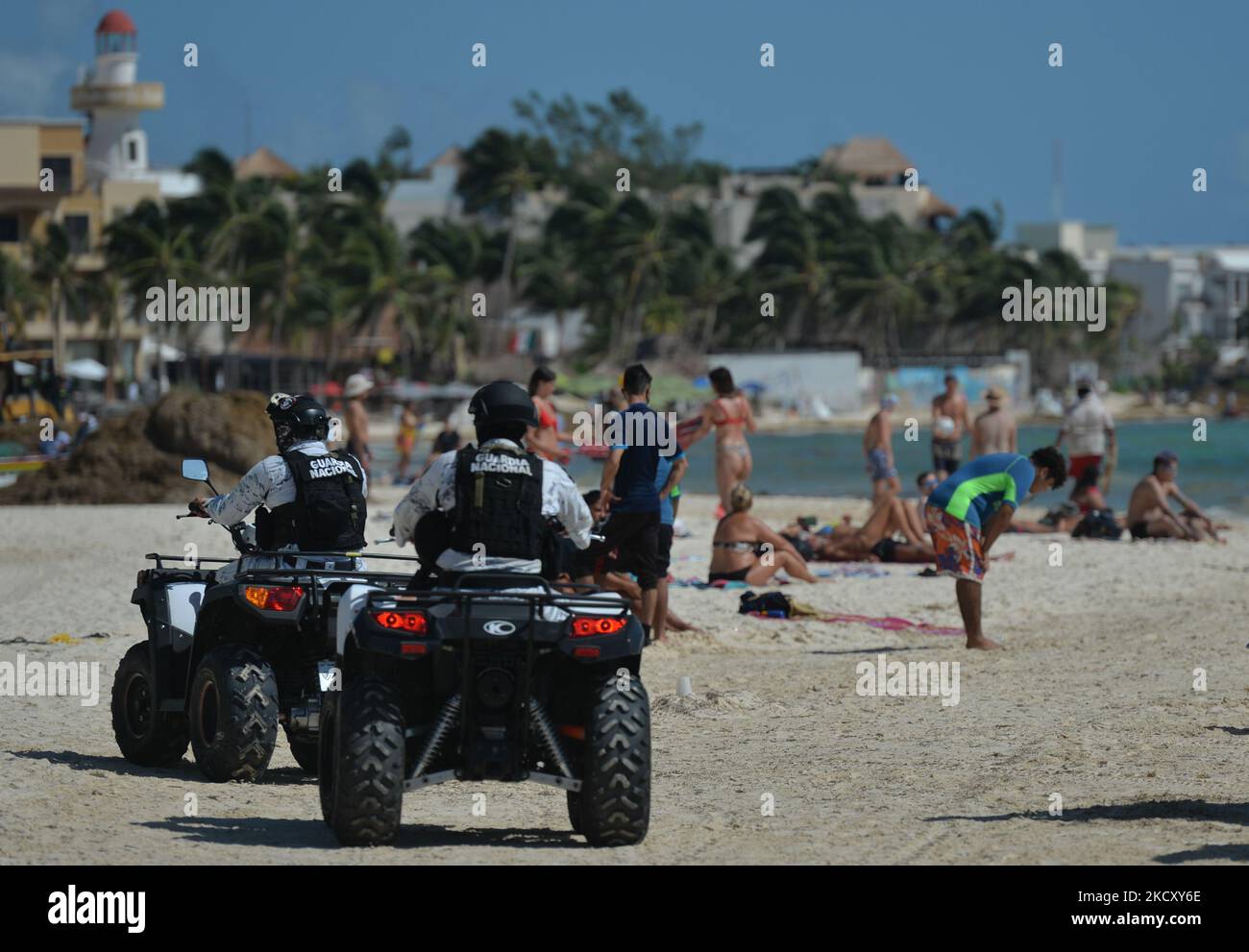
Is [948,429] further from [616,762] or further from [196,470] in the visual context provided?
[616,762]

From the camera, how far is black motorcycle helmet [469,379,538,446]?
265 inches

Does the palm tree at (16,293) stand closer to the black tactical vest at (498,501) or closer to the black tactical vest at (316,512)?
the black tactical vest at (316,512)

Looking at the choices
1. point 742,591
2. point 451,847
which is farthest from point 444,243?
point 451,847

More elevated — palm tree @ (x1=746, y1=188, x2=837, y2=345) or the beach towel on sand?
palm tree @ (x1=746, y1=188, x2=837, y2=345)

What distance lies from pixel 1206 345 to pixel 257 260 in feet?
223

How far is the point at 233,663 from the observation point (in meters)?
7.89

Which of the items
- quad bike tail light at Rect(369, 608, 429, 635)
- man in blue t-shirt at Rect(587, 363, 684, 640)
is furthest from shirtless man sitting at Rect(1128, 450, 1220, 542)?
quad bike tail light at Rect(369, 608, 429, 635)

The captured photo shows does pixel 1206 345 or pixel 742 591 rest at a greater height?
pixel 1206 345

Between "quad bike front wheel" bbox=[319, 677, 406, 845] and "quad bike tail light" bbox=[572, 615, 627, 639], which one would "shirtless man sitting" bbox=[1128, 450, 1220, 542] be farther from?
"quad bike front wheel" bbox=[319, 677, 406, 845]

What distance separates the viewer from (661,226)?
295ft

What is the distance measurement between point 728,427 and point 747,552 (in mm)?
1245

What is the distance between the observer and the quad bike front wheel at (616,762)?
261 inches

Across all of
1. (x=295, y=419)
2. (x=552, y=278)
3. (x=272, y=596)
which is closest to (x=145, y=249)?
(x=552, y=278)
